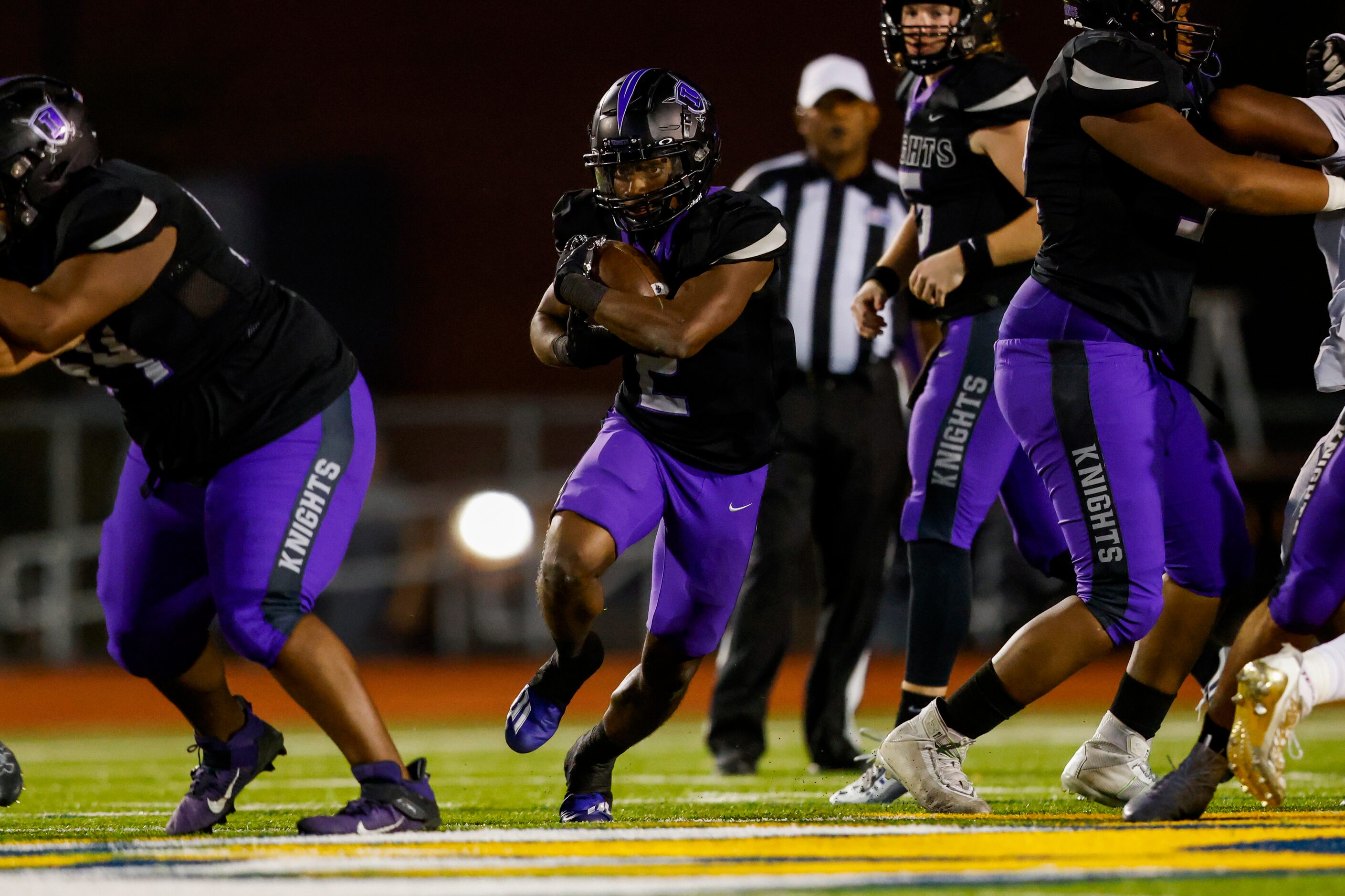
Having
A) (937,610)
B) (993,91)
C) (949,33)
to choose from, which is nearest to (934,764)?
(937,610)

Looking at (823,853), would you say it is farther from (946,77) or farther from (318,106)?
(318,106)

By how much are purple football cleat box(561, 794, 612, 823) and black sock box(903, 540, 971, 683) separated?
1069 millimetres

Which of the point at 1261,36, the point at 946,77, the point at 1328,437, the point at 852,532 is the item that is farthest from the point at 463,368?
the point at 1328,437

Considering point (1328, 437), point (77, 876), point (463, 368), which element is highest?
point (1328, 437)

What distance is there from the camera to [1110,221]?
13.4 ft

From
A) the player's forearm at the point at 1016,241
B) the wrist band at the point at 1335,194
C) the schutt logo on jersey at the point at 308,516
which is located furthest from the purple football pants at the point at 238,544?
the wrist band at the point at 1335,194

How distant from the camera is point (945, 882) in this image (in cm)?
283

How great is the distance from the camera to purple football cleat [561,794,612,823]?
4242mm

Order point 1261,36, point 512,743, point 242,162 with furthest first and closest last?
1. point 242,162
2. point 1261,36
3. point 512,743

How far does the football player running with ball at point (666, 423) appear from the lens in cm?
426

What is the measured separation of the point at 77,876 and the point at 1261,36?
1281cm

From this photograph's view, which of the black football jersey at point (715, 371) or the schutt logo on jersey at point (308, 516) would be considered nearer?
the schutt logo on jersey at point (308, 516)

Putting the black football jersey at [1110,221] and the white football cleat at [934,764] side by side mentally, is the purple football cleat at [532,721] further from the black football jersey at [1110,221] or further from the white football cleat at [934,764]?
the black football jersey at [1110,221]

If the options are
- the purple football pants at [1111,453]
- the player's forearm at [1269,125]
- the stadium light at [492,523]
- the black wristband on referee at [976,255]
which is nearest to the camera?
the player's forearm at [1269,125]
